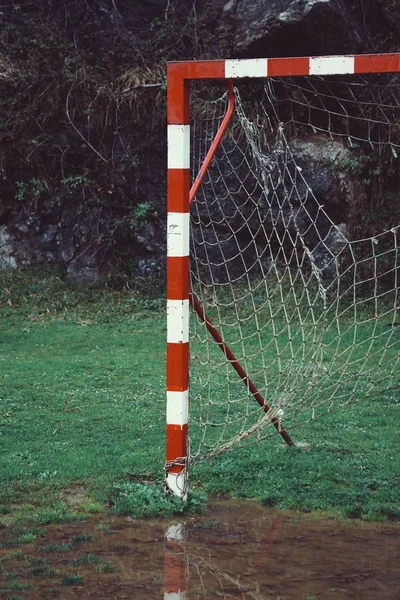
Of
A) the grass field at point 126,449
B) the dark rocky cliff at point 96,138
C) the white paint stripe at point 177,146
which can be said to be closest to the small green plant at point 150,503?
the grass field at point 126,449

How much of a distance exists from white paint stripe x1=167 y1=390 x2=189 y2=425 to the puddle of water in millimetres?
508

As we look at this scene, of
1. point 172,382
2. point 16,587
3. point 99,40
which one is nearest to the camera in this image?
point 16,587

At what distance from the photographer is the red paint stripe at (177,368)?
195 inches

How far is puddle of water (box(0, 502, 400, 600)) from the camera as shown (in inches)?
148

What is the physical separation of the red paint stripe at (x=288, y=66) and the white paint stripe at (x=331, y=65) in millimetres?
35

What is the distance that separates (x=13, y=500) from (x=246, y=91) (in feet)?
29.9

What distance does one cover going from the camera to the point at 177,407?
4.98m

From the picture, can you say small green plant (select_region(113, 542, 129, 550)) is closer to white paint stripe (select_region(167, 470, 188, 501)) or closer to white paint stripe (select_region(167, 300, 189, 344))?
white paint stripe (select_region(167, 470, 188, 501))

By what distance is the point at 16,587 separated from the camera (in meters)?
3.74

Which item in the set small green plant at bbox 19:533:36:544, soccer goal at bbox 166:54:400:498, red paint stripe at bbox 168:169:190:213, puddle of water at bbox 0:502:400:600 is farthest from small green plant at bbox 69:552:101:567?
soccer goal at bbox 166:54:400:498

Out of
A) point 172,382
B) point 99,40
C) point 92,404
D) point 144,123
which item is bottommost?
point 92,404

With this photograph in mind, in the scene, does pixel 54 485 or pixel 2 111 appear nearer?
pixel 54 485

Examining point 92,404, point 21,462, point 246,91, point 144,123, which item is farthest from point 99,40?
point 21,462

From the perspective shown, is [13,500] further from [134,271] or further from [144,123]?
[144,123]
